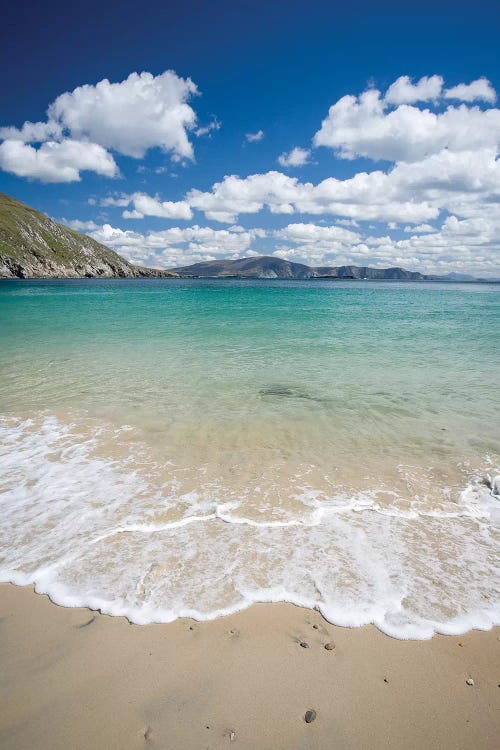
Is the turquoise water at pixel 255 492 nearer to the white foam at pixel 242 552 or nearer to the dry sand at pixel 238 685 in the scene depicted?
the white foam at pixel 242 552

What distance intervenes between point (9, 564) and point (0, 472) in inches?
116

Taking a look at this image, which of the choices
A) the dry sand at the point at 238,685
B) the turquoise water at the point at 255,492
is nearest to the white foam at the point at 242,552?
the turquoise water at the point at 255,492

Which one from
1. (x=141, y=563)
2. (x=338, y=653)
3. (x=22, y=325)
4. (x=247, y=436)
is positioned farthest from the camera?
(x=22, y=325)

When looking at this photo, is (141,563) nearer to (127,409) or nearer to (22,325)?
(127,409)

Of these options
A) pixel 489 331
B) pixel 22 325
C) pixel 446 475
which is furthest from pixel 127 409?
pixel 489 331

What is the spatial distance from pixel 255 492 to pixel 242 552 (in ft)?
5.37

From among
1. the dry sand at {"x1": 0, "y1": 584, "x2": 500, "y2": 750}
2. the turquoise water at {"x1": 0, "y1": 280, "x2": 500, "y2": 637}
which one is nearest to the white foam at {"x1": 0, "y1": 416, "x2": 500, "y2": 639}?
the turquoise water at {"x1": 0, "y1": 280, "x2": 500, "y2": 637}

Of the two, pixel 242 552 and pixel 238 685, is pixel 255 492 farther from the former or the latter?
pixel 238 685

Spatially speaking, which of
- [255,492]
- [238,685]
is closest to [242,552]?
[255,492]

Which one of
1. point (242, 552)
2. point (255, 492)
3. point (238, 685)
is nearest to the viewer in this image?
point (238, 685)

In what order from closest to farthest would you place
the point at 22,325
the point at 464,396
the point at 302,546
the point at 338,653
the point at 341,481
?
the point at 338,653, the point at 302,546, the point at 341,481, the point at 464,396, the point at 22,325

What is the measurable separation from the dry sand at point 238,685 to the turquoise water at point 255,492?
26cm

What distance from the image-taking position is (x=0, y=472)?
7.29m

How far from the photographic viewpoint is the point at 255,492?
6762mm
